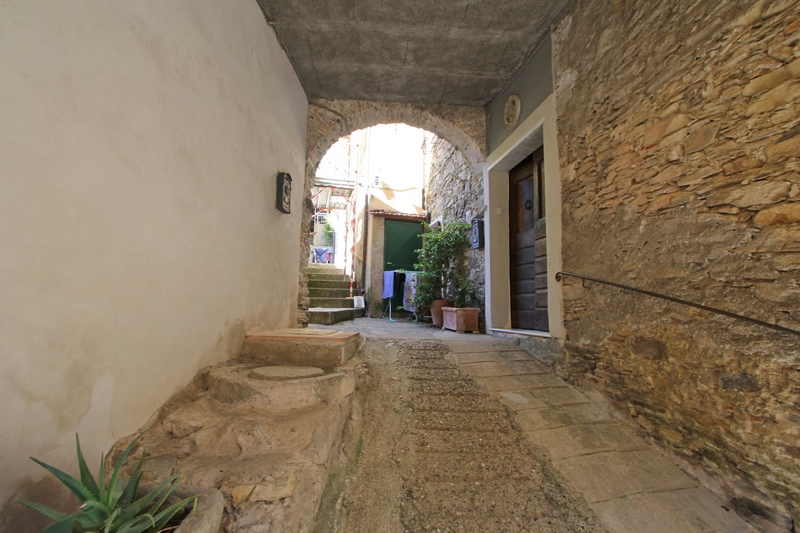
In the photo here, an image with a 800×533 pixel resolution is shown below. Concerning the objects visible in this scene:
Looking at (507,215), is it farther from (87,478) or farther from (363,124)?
(87,478)

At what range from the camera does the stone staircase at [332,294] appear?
6958 millimetres

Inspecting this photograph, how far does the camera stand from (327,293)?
7.68 metres

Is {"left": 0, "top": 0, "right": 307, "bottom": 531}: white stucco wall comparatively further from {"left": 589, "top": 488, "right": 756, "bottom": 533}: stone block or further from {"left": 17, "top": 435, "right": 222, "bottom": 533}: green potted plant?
{"left": 589, "top": 488, "right": 756, "bottom": 533}: stone block

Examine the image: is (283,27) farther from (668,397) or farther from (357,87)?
(668,397)

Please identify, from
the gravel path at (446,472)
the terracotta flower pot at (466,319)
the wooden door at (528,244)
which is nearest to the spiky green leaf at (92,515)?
the gravel path at (446,472)

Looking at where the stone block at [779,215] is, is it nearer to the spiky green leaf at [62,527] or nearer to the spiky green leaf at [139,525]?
the spiky green leaf at [139,525]

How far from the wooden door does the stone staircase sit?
319 cm

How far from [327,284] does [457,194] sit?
3.70m

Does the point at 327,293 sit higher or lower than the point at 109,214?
lower

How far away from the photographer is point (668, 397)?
6.78 ft

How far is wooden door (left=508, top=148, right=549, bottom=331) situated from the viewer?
390 cm

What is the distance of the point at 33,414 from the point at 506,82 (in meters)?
4.84

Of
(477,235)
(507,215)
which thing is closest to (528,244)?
(507,215)

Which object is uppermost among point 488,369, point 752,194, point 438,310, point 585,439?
point 752,194
